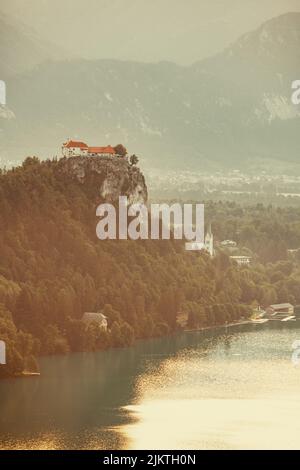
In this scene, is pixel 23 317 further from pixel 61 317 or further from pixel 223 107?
pixel 223 107

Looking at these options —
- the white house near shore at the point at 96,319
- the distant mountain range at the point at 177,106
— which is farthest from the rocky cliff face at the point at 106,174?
the distant mountain range at the point at 177,106

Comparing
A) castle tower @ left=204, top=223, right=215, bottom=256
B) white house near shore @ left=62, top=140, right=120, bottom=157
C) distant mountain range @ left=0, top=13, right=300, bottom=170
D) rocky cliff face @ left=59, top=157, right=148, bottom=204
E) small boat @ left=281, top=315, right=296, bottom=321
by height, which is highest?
distant mountain range @ left=0, top=13, right=300, bottom=170

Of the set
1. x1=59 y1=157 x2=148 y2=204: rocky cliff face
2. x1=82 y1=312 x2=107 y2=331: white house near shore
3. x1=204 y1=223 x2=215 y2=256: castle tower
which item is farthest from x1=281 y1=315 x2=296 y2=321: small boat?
x1=82 y1=312 x2=107 y2=331: white house near shore

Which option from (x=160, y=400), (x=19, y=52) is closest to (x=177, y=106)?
(x=19, y=52)

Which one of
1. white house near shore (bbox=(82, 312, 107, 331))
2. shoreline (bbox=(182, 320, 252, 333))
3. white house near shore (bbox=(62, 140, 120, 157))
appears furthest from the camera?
white house near shore (bbox=(62, 140, 120, 157))

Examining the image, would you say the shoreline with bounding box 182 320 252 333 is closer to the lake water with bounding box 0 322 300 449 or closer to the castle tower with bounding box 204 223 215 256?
the lake water with bounding box 0 322 300 449
